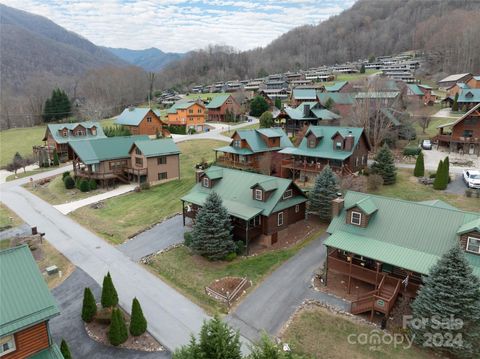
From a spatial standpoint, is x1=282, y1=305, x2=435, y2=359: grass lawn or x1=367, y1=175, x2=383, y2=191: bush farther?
x1=367, y1=175, x2=383, y2=191: bush

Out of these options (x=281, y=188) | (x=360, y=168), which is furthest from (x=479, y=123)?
(x=281, y=188)

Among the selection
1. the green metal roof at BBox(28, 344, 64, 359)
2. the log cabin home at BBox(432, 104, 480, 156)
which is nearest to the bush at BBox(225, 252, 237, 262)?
the green metal roof at BBox(28, 344, 64, 359)

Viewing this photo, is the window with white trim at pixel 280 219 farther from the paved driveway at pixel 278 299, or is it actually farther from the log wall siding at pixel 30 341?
the log wall siding at pixel 30 341

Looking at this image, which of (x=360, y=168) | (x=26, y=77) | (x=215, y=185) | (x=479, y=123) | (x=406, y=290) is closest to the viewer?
(x=406, y=290)

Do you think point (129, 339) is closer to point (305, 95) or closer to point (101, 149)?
point (101, 149)

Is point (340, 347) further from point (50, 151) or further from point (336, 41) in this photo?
point (336, 41)

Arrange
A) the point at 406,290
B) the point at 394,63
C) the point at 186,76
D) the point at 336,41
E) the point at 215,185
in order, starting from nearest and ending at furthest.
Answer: the point at 406,290 < the point at 215,185 < the point at 394,63 < the point at 186,76 < the point at 336,41

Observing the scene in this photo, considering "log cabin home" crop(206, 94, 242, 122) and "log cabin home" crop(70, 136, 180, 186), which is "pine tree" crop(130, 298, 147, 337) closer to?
"log cabin home" crop(70, 136, 180, 186)
